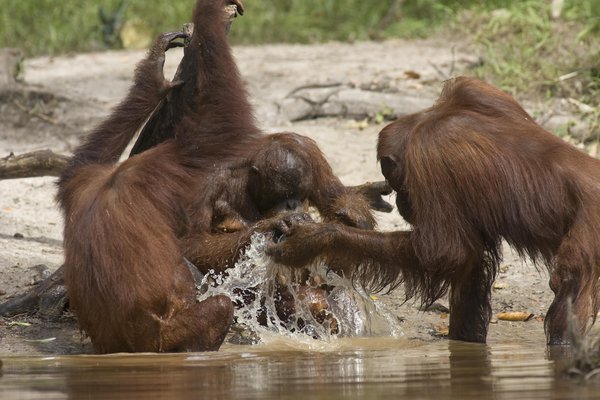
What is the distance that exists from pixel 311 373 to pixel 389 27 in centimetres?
1022

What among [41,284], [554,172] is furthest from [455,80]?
[41,284]

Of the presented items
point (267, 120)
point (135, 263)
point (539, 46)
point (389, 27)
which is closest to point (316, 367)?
point (135, 263)

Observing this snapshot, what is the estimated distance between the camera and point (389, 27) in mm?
14750

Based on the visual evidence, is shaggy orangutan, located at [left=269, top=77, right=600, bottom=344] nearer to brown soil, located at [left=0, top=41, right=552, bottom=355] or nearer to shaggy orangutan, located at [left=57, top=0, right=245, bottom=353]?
shaggy orangutan, located at [left=57, top=0, right=245, bottom=353]

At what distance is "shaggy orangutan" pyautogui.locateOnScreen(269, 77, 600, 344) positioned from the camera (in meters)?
5.86

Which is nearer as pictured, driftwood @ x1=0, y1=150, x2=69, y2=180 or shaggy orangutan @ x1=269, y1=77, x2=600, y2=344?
shaggy orangutan @ x1=269, y1=77, x2=600, y2=344

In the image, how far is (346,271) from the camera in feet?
21.5

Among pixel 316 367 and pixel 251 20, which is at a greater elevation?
pixel 251 20

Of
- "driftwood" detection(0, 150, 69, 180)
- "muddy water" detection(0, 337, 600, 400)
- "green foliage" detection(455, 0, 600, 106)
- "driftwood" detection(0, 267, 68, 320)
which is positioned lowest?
"driftwood" detection(0, 267, 68, 320)

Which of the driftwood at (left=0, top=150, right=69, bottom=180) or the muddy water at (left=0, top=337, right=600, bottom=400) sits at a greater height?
the driftwood at (left=0, top=150, right=69, bottom=180)

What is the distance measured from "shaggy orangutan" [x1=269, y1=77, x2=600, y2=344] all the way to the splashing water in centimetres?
30

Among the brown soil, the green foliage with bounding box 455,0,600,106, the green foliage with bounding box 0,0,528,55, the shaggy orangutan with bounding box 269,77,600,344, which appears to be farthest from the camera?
the green foliage with bounding box 0,0,528,55

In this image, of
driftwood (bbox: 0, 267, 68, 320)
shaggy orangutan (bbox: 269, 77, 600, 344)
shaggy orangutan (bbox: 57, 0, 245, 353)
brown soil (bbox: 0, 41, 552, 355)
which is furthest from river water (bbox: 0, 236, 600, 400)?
driftwood (bbox: 0, 267, 68, 320)

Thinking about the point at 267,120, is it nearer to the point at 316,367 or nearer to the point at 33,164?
the point at 33,164
